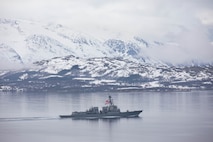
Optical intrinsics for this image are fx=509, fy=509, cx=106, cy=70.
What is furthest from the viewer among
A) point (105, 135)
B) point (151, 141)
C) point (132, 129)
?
point (132, 129)

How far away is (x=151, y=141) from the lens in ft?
355

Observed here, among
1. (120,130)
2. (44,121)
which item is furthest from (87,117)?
(120,130)

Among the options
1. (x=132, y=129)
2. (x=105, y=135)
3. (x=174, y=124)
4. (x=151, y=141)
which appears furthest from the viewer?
(x=174, y=124)

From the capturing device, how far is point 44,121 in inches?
5659

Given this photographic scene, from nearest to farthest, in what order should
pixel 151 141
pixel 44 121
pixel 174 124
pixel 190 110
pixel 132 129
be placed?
1. pixel 151 141
2. pixel 132 129
3. pixel 174 124
4. pixel 44 121
5. pixel 190 110

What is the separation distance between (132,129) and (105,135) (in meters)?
10.3

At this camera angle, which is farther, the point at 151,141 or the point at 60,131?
the point at 60,131

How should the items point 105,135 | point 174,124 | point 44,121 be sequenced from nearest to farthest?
point 105,135, point 174,124, point 44,121

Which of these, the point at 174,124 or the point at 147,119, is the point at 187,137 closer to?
the point at 174,124

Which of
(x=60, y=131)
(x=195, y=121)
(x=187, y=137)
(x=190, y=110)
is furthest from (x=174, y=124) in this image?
(x=190, y=110)

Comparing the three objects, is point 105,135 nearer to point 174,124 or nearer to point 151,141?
point 151,141

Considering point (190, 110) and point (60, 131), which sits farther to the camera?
point (190, 110)

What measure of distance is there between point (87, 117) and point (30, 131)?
2819cm

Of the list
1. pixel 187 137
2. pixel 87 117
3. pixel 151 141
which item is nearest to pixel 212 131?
pixel 187 137
